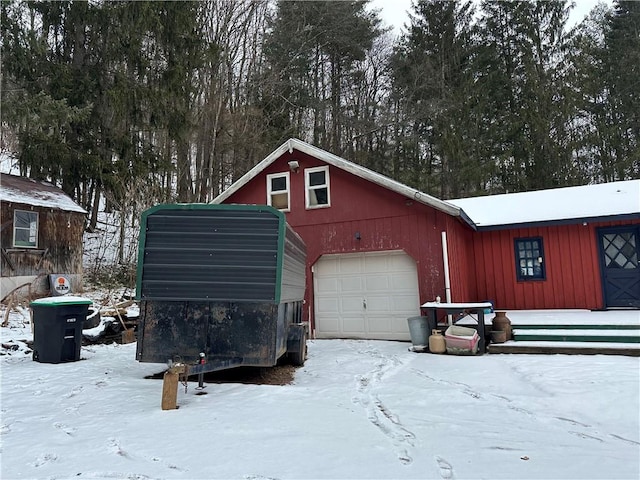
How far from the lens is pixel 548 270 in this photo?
1098cm

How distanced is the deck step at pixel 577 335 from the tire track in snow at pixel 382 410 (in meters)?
2.74

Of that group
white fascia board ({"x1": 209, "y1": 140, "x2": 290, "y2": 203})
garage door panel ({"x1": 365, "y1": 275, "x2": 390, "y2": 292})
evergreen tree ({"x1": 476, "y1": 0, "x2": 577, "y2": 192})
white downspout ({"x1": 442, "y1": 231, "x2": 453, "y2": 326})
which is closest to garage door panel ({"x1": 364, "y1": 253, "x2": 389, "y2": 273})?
garage door panel ({"x1": 365, "y1": 275, "x2": 390, "y2": 292})

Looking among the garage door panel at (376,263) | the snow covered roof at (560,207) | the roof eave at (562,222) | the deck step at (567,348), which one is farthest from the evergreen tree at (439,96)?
the deck step at (567,348)

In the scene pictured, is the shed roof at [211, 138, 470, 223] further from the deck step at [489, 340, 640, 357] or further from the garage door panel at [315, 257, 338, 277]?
the deck step at [489, 340, 640, 357]

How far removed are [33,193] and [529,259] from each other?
15.2 m

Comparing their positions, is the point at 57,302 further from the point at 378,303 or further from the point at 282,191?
the point at 378,303

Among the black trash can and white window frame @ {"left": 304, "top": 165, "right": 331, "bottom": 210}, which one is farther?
white window frame @ {"left": 304, "top": 165, "right": 331, "bottom": 210}

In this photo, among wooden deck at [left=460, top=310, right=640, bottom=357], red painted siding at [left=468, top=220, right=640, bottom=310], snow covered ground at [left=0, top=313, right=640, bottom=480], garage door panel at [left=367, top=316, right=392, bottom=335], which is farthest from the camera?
red painted siding at [left=468, top=220, right=640, bottom=310]

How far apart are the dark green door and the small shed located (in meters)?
15.9

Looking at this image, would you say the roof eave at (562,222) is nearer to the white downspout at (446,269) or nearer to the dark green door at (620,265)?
the dark green door at (620,265)

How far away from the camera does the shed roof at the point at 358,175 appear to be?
9.20 m

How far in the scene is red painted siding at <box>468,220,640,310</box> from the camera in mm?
10602

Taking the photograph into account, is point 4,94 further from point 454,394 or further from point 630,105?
point 630,105

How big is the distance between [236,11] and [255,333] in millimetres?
18886
